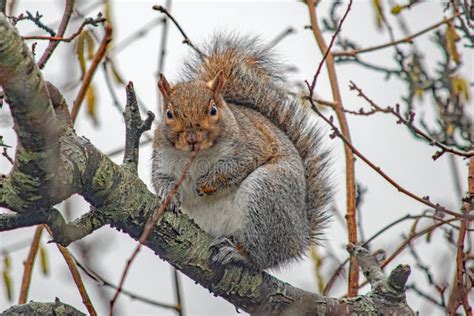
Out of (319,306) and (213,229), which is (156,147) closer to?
(213,229)

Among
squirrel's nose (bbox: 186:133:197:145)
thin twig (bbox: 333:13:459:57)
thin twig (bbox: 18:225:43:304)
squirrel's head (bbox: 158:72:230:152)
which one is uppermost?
thin twig (bbox: 333:13:459:57)

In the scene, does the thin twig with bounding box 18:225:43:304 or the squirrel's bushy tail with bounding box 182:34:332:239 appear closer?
the thin twig with bounding box 18:225:43:304

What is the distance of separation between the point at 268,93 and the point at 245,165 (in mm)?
462

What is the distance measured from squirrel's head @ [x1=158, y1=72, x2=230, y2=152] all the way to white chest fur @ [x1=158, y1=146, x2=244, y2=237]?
8cm

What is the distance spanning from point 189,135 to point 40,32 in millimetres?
664

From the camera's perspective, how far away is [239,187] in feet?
8.75

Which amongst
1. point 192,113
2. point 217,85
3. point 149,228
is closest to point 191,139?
point 192,113

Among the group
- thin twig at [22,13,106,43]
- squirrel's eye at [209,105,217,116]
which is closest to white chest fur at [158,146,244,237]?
squirrel's eye at [209,105,217,116]

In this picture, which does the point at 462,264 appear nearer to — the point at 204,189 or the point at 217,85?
the point at 204,189

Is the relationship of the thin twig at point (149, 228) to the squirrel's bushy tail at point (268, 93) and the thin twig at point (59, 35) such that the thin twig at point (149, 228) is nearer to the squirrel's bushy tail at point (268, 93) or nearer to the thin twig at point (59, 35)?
the thin twig at point (59, 35)

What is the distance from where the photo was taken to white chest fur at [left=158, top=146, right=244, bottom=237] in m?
2.56

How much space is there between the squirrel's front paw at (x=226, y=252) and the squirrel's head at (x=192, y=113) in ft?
1.11

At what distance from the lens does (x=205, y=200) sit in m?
2.65

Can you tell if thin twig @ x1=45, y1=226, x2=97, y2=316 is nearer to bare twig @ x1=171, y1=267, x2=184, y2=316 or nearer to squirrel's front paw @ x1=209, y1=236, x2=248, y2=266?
bare twig @ x1=171, y1=267, x2=184, y2=316
